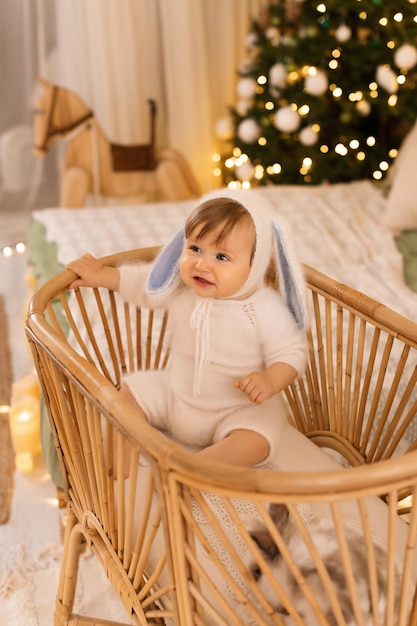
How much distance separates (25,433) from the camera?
5.71ft

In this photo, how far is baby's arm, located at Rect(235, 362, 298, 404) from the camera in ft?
3.43

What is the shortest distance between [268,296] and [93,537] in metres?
0.48

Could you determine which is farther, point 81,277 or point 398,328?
point 81,277

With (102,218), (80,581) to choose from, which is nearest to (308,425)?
(80,581)

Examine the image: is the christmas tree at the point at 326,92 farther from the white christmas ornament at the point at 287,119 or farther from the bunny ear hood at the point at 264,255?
the bunny ear hood at the point at 264,255

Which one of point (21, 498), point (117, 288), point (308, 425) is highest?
point (117, 288)

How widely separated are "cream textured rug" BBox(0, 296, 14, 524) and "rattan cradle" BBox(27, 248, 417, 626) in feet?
1.58

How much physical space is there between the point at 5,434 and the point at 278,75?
5.82ft

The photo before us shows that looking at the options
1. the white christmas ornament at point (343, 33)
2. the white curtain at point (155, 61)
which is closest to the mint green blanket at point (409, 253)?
the white christmas ornament at point (343, 33)

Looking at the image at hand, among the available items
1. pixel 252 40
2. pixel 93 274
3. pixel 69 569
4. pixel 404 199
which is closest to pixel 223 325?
pixel 93 274

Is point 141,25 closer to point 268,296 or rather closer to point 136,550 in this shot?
point 268,296

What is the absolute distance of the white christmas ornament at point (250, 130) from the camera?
114 inches

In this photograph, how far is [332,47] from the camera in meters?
2.76

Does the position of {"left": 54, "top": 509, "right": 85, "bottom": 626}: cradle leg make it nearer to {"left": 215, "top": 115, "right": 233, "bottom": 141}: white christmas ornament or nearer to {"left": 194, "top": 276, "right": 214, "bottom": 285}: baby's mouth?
{"left": 194, "top": 276, "right": 214, "bottom": 285}: baby's mouth
